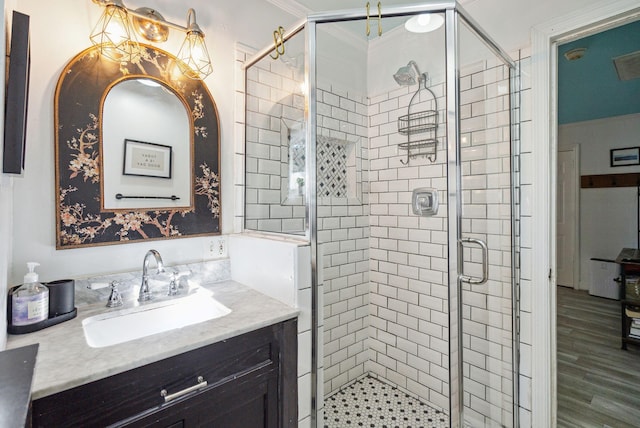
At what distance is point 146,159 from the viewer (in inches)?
59.6

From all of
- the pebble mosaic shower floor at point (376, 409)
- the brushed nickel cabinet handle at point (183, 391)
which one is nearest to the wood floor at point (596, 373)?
the pebble mosaic shower floor at point (376, 409)

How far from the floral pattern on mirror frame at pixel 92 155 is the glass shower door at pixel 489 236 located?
1521mm

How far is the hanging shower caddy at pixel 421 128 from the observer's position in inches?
71.6

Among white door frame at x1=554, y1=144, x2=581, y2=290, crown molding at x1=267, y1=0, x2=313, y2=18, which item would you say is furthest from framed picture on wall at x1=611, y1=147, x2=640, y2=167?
crown molding at x1=267, y1=0, x2=313, y2=18

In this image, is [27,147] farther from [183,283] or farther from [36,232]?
[183,283]

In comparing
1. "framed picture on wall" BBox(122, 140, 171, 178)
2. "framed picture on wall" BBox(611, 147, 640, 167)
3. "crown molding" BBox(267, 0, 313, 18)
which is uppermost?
"crown molding" BBox(267, 0, 313, 18)

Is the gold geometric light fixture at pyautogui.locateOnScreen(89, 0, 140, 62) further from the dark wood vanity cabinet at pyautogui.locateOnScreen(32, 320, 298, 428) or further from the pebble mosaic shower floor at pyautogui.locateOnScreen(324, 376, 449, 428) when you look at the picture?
the pebble mosaic shower floor at pyautogui.locateOnScreen(324, 376, 449, 428)

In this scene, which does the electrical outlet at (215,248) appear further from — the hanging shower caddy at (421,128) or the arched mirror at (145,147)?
the hanging shower caddy at (421,128)

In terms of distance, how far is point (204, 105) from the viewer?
1.69m

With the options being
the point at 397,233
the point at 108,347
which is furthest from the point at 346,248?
the point at 108,347

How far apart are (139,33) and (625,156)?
6004mm

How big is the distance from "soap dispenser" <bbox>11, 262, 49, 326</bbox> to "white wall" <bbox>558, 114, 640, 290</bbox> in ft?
20.0

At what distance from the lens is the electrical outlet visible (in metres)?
1.71

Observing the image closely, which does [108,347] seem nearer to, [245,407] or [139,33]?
[245,407]
